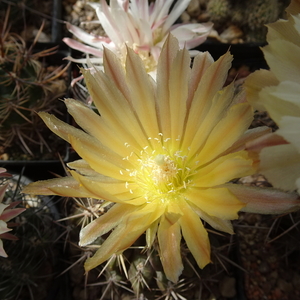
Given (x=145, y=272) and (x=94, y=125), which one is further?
(x=145, y=272)

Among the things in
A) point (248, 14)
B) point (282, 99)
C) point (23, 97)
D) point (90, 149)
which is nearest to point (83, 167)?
point (90, 149)

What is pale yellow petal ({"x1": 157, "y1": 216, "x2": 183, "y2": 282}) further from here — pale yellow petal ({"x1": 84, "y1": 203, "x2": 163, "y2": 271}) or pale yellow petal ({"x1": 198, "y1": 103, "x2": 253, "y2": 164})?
pale yellow petal ({"x1": 198, "y1": 103, "x2": 253, "y2": 164})

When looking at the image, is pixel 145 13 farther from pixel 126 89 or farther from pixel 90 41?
pixel 126 89

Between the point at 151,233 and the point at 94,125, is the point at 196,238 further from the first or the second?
the point at 94,125

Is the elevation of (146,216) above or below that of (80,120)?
below

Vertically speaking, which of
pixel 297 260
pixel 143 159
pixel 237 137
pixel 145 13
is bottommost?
pixel 297 260

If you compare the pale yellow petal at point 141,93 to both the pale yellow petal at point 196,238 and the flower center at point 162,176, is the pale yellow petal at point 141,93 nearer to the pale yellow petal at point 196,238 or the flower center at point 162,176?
the flower center at point 162,176

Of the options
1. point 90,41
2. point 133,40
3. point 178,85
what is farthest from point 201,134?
point 90,41
